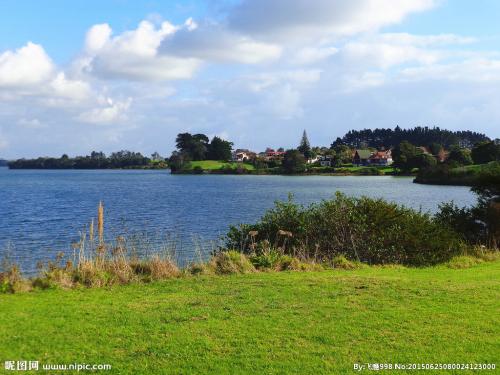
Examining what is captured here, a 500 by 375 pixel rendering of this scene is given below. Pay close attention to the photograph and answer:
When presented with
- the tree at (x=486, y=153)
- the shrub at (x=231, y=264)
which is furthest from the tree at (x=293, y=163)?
the shrub at (x=231, y=264)

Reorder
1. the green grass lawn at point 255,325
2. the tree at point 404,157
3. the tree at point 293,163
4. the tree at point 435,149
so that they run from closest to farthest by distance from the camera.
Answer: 1. the green grass lawn at point 255,325
2. the tree at point 404,157
3. the tree at point 293,163
4. the tree at point 435,149

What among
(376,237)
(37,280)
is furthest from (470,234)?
(37,280)

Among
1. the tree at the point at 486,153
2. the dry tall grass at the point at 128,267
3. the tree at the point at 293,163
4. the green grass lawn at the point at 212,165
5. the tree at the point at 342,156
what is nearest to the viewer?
the dry tall grass at the point at 128,267

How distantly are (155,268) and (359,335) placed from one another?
20.2 feet

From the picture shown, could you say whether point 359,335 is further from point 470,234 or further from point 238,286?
point 470,234

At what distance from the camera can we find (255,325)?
7527 mm

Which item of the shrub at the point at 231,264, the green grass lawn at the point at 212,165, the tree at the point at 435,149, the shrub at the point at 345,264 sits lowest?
the shrub at the point at 345,264

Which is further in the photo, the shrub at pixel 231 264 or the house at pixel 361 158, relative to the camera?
the house at pixel 361 158

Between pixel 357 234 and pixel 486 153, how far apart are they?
10831cm

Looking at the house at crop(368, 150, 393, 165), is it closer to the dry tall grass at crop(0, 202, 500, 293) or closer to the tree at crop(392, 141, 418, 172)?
the tree at crop(392, 141, 418, 172)

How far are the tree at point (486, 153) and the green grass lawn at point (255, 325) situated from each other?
367 ft

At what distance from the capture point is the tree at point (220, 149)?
179 m

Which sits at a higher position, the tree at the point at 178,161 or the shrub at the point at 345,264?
the tree at the point at 178,161

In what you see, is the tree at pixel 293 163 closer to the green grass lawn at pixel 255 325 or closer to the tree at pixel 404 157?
the tree at pixel 404 157
